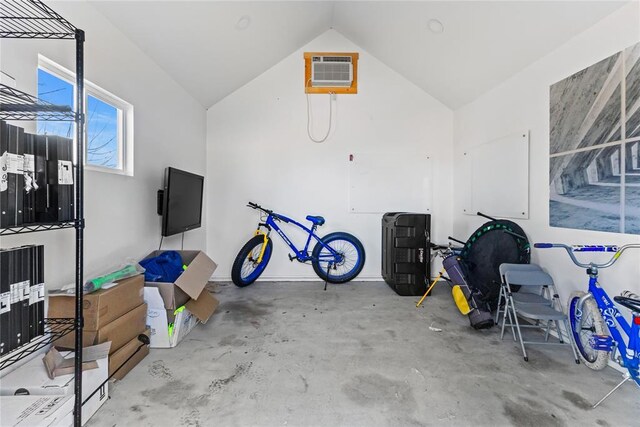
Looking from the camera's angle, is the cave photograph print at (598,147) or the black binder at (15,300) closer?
the black binder at (15,300)

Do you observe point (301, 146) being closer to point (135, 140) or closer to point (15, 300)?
point (135, 140)

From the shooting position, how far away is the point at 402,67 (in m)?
3.76

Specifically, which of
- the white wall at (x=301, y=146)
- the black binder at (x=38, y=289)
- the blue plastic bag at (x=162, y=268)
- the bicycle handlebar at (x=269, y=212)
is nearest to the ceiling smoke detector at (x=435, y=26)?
the white wall at (x=301, y=146)

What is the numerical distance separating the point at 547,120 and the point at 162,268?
3.66 m

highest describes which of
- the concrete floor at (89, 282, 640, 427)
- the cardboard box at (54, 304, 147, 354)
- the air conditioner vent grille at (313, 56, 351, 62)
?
the air conditioner vent grille at (313, 56, 351, 62)

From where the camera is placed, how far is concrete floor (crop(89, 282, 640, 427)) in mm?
1483

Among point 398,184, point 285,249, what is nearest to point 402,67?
point 398,184

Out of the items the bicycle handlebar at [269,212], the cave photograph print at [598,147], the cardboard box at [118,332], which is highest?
the cave photograph print at [598,147]

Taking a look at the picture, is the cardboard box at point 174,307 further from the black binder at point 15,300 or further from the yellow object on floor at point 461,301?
the yellow object on floor at point 461,301

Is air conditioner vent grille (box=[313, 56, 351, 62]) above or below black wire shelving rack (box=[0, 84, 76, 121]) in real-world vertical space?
above

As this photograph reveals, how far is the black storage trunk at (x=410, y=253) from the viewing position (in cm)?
335

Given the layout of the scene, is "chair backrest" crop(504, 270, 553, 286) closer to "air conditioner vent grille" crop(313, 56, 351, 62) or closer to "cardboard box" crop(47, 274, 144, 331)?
"cardboard box" crop(47, 274, 144, 331)

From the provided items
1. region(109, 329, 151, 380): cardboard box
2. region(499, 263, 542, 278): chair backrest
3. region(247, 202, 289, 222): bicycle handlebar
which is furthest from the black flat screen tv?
region(499, 263, 542, 278): chair backrest

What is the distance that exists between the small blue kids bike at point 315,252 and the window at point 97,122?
1685 mm
